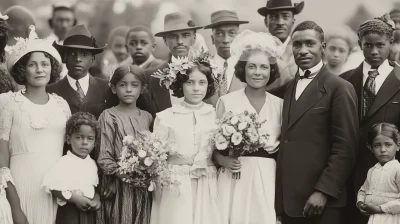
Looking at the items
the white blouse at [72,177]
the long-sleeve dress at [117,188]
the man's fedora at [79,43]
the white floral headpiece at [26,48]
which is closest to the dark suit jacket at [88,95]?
the man's fedora at [79,43]

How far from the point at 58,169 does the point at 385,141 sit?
10.9ft

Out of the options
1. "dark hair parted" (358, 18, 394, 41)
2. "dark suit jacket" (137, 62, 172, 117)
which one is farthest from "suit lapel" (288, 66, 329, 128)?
"dark suit jacket" (137, 62, 172, 117)

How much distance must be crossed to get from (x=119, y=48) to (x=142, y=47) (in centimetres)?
86

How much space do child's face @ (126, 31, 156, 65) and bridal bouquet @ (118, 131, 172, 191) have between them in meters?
3.20

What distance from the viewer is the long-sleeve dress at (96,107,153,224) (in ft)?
21.4

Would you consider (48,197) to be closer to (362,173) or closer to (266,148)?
(266,148)

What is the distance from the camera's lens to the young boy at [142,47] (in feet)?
30.6

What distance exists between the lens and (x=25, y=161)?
6.48 metres

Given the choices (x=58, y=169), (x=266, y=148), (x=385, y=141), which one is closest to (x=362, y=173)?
(x=385, y=141)

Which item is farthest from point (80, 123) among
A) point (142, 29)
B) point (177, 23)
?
point (142, 29)

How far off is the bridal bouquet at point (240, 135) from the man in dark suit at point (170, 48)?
1.38 metres

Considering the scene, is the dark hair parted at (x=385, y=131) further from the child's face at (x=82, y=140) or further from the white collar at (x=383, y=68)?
the child's face at (x=82, y=140)

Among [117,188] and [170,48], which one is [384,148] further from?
[170,48]

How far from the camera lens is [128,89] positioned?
22.5 ft
